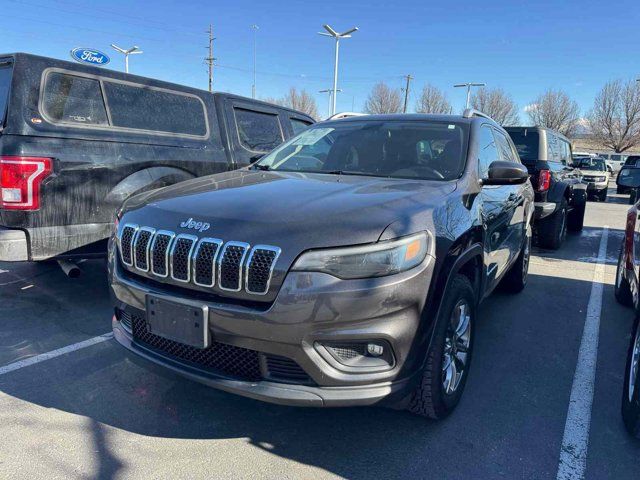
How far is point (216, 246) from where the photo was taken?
2.21 metres

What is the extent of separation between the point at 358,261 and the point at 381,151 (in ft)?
5.67

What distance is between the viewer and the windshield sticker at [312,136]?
4.07m

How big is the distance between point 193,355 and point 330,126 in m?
2.49

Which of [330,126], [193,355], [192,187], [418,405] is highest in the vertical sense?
[330,126]

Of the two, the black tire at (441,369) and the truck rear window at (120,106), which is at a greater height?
the truck rear window at (120,106)

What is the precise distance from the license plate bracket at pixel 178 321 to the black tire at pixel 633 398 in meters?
2.22

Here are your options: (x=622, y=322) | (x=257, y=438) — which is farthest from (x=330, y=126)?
(x=622, y=322)

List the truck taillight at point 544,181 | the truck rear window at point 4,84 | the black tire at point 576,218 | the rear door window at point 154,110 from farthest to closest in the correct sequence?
the black tire at point 576,218
the truck taillight at point 544,181
the rear door window at point 154,110
the truck rear window at point 4,84

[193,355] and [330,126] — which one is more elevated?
[330,126]

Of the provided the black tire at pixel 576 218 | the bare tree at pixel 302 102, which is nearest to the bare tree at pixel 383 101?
the bare tree at pixel 302 102

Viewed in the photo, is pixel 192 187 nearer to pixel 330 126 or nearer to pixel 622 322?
pixel 330 126

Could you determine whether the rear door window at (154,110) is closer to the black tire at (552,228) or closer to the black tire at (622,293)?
the black tire at (622,293)

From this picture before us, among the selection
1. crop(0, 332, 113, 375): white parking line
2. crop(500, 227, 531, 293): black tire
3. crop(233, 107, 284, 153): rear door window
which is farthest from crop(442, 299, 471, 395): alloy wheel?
crop(233, 107, 284, 153): rear door window

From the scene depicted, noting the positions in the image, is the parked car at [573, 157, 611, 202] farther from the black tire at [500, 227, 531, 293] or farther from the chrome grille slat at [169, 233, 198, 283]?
the chrome grille slat at [169, 233, 198, 283]
